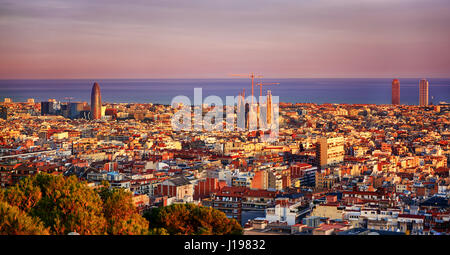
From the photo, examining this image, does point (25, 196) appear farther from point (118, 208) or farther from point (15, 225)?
point (15, 225)

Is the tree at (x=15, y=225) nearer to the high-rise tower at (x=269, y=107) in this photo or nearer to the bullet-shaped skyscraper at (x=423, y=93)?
the bullet-shaped skyscraper at (x=423, y=93)

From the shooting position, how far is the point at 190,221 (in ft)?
18.5

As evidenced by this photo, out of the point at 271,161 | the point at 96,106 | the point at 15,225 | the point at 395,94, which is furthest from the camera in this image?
the point at 96,106

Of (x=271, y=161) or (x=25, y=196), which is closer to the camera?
(x=25, y=196)

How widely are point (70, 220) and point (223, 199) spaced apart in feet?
18.8

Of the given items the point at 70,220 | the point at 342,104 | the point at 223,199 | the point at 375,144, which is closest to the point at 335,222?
the point at 223,199

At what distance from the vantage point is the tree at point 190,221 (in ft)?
18.2

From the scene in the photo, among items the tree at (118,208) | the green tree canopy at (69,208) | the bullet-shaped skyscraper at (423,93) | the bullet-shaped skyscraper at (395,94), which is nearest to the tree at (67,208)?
the green tree canopy at (69,208)

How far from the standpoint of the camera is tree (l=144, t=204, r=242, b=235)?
5562 mm

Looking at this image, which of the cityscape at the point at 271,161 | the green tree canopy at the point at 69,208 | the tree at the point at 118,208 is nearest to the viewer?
the green tree canopy at the point at 69,208

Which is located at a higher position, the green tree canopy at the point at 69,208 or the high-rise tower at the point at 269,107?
the high-rise tower at the point at 269,107

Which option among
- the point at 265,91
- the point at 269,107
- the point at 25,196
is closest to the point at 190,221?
the point at 25,196

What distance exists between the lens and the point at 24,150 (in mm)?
16875

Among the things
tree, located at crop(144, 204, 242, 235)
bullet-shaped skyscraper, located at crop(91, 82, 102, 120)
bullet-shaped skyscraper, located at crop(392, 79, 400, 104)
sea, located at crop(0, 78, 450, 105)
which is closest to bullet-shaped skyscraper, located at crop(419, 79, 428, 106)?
sea, located at crop(0, 78, 450, 105)
